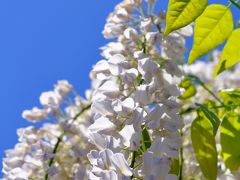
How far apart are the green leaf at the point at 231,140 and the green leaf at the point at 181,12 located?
433mm

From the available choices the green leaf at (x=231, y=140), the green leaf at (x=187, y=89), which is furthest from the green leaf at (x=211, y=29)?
the green leaf at (x=187, y=89)

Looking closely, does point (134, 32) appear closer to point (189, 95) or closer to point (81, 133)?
point (189, 95)

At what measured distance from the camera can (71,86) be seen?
2348 millimetres

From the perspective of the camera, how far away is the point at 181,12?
48.1 inches

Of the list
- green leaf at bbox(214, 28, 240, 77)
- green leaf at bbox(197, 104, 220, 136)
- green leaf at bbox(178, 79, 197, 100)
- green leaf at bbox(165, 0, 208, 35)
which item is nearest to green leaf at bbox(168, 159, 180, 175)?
green leaf at bbox(197, 104, 220, 136)

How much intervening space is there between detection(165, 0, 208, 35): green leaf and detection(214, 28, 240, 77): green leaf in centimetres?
24

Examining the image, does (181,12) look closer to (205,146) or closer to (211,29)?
(211,29)

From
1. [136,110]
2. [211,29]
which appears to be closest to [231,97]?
[211,29]

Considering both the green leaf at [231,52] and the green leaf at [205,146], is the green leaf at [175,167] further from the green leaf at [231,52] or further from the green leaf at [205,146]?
the green leaf at [231,52]

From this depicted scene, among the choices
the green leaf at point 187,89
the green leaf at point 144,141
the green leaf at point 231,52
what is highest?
the green leaf at point 187,89

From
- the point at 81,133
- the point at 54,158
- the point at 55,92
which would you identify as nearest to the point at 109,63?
the point at 54,158

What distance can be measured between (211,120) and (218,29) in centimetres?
23

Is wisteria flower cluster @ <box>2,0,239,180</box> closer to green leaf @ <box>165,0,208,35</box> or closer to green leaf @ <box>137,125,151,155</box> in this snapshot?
green leaf @ <box>137,125,151,155</box>

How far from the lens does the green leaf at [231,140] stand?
4.92ft
